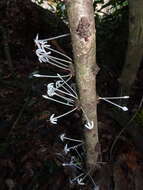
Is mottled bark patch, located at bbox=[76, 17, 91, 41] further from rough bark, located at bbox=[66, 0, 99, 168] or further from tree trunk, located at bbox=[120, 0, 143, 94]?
tree trunk, located at bbox=[120, 0, 143, 94]

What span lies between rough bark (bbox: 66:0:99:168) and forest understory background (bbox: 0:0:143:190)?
20cm

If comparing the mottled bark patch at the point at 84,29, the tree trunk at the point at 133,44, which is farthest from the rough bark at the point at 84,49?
the tree trunk at the point at 133,44

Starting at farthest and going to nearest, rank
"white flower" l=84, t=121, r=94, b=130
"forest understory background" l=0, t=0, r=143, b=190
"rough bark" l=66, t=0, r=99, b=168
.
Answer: "forest understory background" l=0, t=0, r=143, b=190 → "white flower" l=84, t=121, r=94, b=130 → "rough bark" l=66, t=0, r=99, b=168

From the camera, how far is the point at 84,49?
4.11ft

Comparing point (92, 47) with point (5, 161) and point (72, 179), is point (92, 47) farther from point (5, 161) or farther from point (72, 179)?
point (5, 161)

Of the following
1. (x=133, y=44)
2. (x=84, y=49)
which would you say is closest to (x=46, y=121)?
(x=133, y=44)

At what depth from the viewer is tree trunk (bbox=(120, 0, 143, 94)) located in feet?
6.52

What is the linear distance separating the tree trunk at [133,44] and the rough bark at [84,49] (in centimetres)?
80

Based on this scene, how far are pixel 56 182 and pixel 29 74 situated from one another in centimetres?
125

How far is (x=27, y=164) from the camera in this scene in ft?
6.79

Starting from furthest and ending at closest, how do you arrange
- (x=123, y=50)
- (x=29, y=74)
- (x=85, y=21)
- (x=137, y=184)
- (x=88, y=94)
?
(x=29, y=74), (x=123, y=50), (x=137, y=184), (x=88, y=94), (x=85, y=21)

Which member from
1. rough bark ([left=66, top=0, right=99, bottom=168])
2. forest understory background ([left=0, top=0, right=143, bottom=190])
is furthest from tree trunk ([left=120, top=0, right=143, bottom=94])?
rough bark ([left=66, top=0, right=99, bottom=168])

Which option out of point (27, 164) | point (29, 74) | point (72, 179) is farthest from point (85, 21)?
point (29, 74)

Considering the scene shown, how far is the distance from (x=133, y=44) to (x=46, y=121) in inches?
31.1
